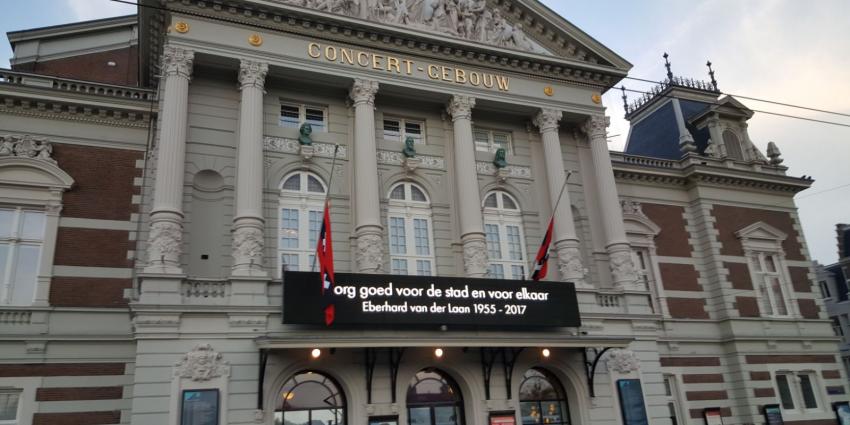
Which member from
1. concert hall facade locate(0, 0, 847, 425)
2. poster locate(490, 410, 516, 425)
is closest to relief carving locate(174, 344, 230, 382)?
concert hall facade locate(0, 0, 847, 425)

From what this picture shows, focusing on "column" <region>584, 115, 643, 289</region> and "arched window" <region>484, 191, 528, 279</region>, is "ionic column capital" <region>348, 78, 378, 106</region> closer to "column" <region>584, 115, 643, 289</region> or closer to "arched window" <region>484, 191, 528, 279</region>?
"arched window" <region>484, 191, 528, 279</region>

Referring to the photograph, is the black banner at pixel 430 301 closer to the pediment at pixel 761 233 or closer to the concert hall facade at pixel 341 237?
the concert hall facade at pixel 341 237

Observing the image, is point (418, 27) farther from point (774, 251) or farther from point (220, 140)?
point (774, 251)

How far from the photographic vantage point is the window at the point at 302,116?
69.5 ft

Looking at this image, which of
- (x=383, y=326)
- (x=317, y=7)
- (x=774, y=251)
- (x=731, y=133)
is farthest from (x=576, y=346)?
(x=731, y=133)

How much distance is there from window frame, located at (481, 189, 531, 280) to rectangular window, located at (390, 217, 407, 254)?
2900 mm

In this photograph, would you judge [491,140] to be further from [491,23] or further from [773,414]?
[773,414]

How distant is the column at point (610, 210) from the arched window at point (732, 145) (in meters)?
9.57

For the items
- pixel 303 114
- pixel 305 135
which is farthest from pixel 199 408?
pixel 303 114

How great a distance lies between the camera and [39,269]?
18.3 m

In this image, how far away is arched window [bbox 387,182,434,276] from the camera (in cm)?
2062

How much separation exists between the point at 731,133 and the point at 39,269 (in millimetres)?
29261

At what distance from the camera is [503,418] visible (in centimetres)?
1898

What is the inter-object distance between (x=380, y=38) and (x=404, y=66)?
4.02 feet
